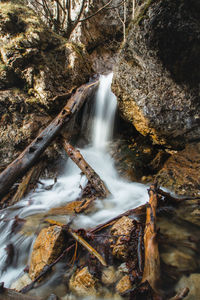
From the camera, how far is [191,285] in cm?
141

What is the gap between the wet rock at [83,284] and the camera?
149 centimetres

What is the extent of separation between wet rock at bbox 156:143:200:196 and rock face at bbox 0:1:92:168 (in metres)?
4.00

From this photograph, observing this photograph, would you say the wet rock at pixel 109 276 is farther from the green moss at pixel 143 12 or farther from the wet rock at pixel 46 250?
the green moss at pixel 143 12

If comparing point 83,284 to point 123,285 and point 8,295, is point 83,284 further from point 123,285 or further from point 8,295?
point 8,295

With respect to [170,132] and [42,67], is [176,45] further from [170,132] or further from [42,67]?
[42,67]

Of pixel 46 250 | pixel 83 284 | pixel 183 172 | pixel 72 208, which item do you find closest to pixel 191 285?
pixel 83 284

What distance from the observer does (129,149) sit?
5004 mm

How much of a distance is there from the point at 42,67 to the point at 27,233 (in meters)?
5.28

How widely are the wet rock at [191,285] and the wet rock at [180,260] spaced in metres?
0.09

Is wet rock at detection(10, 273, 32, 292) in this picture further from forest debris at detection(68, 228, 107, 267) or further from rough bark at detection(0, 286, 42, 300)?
rough bark at detection(0, 286, 42, 300)

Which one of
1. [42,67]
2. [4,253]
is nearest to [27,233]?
[4,253]

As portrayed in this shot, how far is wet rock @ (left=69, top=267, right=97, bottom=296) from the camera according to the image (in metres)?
1.49

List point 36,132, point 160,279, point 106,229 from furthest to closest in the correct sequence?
1. point 36,132
2. point 106,229
3. point 160,279

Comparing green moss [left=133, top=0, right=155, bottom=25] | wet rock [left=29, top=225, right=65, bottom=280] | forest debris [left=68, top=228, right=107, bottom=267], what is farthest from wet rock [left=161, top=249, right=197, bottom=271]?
green moss [left=133, top=0, right=155, bottom=25]
